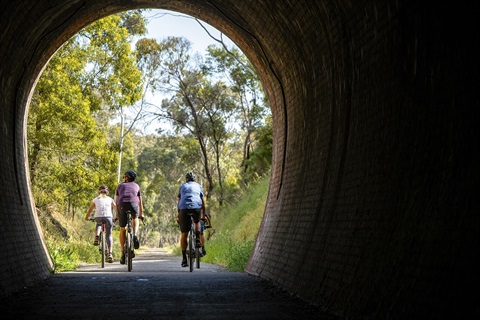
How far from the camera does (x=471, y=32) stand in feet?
15.2

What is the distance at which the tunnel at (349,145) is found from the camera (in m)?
4.79

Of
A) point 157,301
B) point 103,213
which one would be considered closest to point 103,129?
point 103,213

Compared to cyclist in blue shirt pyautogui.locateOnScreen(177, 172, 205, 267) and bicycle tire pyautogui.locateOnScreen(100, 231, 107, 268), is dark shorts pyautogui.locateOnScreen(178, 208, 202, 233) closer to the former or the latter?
cyclist in blue shirt pyautogui.locateOnScreen(177, 172, 205, 267)

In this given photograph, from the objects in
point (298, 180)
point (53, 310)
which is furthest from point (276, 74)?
point (53, 310)

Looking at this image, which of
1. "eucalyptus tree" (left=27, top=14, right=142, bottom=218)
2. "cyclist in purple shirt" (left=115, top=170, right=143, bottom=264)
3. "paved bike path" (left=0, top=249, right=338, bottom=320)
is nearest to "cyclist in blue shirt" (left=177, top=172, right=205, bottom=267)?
"cyclist in purple shirt" (left=115, top=170, right=143, bottom=264)

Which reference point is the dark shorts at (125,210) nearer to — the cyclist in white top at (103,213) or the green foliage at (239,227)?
the green foliage at (239,227)

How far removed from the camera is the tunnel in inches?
189

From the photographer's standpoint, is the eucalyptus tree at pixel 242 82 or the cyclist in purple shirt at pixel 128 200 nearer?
the cyclist in purple shirt at pixel 128 200

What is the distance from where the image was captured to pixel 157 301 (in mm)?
8320

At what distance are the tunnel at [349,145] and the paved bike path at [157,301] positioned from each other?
1.13ft

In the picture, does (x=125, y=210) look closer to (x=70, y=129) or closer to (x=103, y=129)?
(x=70, y=129)

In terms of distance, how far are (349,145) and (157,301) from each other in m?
2.49

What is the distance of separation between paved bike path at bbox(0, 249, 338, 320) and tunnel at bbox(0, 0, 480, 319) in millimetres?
344

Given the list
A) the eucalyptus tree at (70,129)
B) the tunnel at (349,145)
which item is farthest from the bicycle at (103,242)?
the eucalyptus tree at (70,129)
